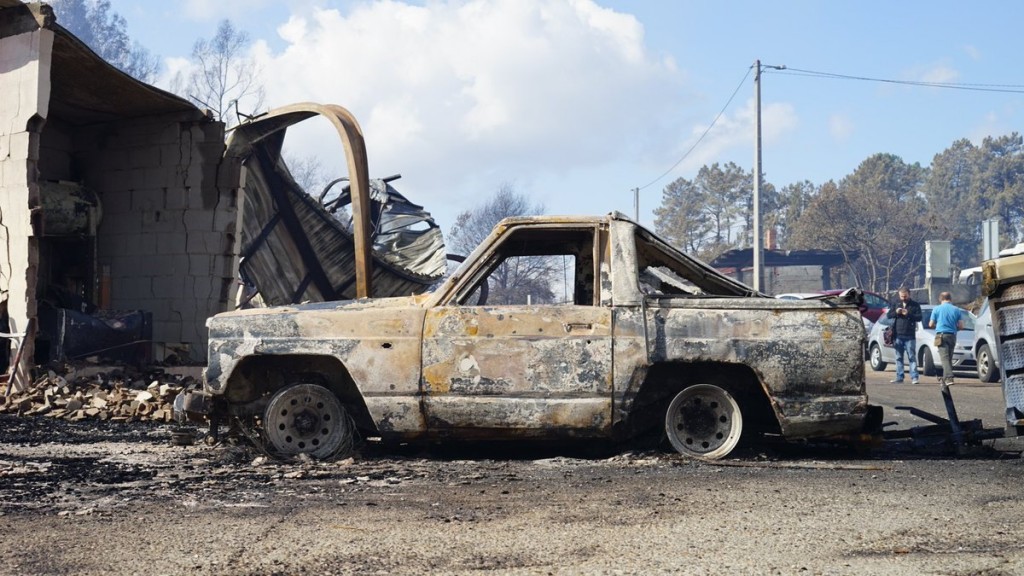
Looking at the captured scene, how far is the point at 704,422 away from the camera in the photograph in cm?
712

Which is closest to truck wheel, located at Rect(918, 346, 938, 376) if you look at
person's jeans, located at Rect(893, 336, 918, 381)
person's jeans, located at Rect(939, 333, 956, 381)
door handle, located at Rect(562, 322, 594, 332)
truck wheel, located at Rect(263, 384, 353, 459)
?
person's jeans, located at Rect(893, 336, 918, 381)

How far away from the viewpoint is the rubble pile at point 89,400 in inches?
415

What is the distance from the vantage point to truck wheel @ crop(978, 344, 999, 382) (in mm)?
18172

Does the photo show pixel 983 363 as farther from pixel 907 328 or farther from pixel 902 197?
pixel 902 197

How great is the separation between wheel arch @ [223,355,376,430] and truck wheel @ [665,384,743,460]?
205cm

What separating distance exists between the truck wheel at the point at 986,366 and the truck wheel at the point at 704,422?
1292 centimetres

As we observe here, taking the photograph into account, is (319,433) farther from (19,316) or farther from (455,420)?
(19,316)

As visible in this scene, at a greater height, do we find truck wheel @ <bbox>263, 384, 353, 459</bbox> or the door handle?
the door handle

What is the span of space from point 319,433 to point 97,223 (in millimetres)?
9331

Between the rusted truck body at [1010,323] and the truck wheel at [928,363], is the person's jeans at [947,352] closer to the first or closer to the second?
the truck wheel at [928,363]

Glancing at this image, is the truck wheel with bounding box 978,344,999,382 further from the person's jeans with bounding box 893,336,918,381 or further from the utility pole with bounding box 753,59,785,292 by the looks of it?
the utility pole with bounding box 753,59,785,292

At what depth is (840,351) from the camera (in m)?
6.93

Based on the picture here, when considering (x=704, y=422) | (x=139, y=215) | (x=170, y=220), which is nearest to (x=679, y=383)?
(x=704, y=422)

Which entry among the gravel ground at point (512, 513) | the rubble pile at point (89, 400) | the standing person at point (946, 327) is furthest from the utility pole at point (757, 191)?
the gravel ground at point (512, 513)
